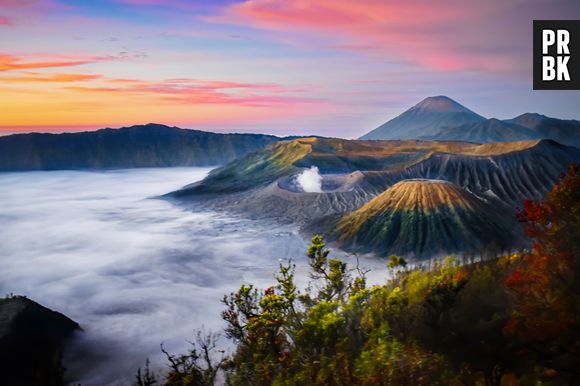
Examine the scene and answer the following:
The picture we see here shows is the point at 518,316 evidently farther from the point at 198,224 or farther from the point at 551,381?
the point at 198,224

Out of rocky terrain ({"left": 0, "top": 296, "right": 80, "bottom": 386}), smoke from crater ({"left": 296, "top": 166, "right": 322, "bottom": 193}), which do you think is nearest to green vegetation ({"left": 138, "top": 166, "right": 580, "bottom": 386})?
rocky terrain ({"left": 0, "top": 296, "right": 80, "bottom": 386})

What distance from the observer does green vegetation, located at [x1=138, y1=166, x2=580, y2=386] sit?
12.7m

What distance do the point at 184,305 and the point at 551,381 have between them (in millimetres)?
45399

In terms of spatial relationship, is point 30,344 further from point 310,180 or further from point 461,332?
point 310,180

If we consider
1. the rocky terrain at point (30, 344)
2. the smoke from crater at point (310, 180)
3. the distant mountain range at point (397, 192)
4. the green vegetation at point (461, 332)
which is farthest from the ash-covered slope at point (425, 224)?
the green vegetation at point (461, 332)

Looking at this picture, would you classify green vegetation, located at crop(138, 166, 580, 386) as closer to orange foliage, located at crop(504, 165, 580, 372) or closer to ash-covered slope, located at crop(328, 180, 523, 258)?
orange foliage, located at crop(504, 165, 580, 372)

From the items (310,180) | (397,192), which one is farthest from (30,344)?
(310,180)

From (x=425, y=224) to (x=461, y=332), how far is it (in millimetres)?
50626

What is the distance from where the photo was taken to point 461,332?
1573 cm

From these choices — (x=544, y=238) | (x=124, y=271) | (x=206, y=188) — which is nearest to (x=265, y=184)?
(x=206, y=188)

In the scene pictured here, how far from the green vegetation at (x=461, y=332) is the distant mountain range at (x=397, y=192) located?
44093 mm

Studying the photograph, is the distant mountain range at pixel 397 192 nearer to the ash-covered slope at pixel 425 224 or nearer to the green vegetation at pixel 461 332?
the ash-covered slope at pixel 425 224

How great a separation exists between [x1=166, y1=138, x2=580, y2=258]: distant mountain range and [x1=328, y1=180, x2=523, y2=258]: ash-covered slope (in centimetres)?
15

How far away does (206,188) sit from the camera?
12556cm
